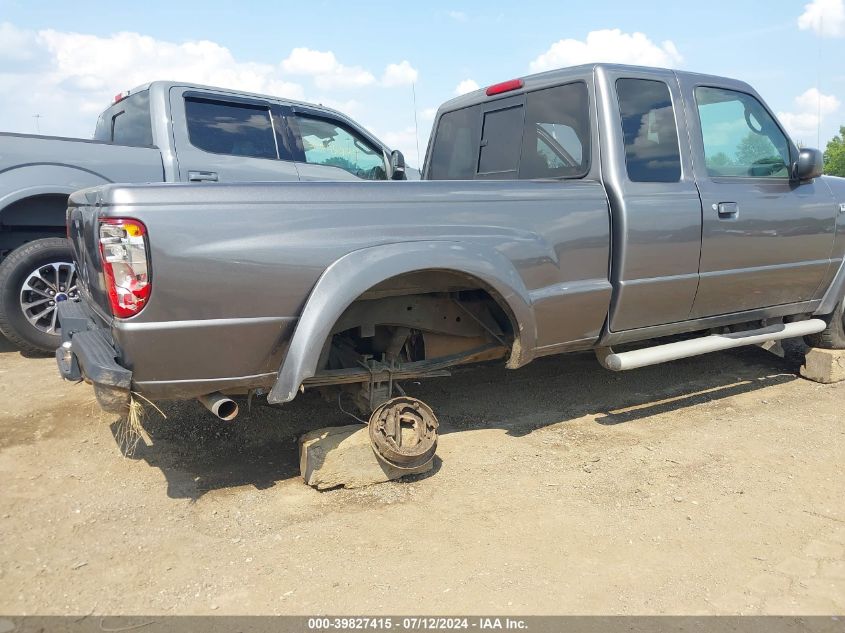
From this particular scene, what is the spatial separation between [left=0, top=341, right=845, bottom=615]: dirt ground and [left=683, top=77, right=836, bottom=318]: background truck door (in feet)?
2.76

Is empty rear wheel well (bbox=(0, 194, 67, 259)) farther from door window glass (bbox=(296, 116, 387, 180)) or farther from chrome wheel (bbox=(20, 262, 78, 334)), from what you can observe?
door window glass (bbox=(296, 116, 387, 180))

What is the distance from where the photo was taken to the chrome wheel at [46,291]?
16.1 ft

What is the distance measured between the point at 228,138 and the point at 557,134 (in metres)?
3.16

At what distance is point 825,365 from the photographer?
481cm

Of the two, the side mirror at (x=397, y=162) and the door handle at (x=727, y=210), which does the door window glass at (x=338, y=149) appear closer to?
the side mirror at (x=397, y=162)

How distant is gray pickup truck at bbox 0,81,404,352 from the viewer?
4.85m

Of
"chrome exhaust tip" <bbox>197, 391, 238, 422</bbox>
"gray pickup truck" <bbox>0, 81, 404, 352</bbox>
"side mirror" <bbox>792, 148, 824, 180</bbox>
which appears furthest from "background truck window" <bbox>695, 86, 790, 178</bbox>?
"chrome exhaust tip" <bbox>197, 391, 238, 422</bbox>

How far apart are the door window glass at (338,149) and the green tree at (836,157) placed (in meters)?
33.7

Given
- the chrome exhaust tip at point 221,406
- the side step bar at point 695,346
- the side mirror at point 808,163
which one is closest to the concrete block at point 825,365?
the side step bar at point 695,346

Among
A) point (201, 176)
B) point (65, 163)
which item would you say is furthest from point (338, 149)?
point (65, 163)

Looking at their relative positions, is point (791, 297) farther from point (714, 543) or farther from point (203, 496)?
point (203, 496)
